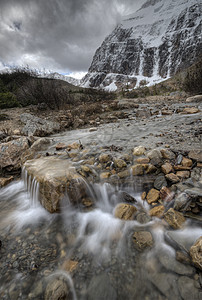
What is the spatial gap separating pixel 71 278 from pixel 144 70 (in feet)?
286

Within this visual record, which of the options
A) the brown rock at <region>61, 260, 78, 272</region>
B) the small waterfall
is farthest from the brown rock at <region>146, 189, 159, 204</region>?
the small waterfall

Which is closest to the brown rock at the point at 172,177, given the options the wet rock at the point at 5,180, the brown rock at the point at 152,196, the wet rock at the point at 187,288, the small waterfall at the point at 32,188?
the brown rock at the point at 152,196

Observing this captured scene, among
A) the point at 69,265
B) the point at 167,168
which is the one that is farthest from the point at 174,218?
the point at 69,265

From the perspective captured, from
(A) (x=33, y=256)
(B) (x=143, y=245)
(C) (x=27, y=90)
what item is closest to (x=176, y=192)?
(B) (x=143, y=245)

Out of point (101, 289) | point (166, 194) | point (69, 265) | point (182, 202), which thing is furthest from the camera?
point (166, 194)

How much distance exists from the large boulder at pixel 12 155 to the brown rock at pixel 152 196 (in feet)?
11.1

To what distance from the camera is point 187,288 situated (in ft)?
4.00

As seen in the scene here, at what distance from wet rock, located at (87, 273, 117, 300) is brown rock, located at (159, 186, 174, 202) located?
4.14 ft

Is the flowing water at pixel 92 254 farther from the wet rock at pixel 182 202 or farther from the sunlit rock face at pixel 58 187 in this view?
the wet rock at pixel 182 202

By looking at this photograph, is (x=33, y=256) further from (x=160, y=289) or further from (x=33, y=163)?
(x=33, y=163)

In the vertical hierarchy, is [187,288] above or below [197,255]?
below

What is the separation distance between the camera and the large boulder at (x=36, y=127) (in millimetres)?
5727

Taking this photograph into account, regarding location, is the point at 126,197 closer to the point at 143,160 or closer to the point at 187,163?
the point at 143,160

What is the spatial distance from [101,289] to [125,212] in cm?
91
